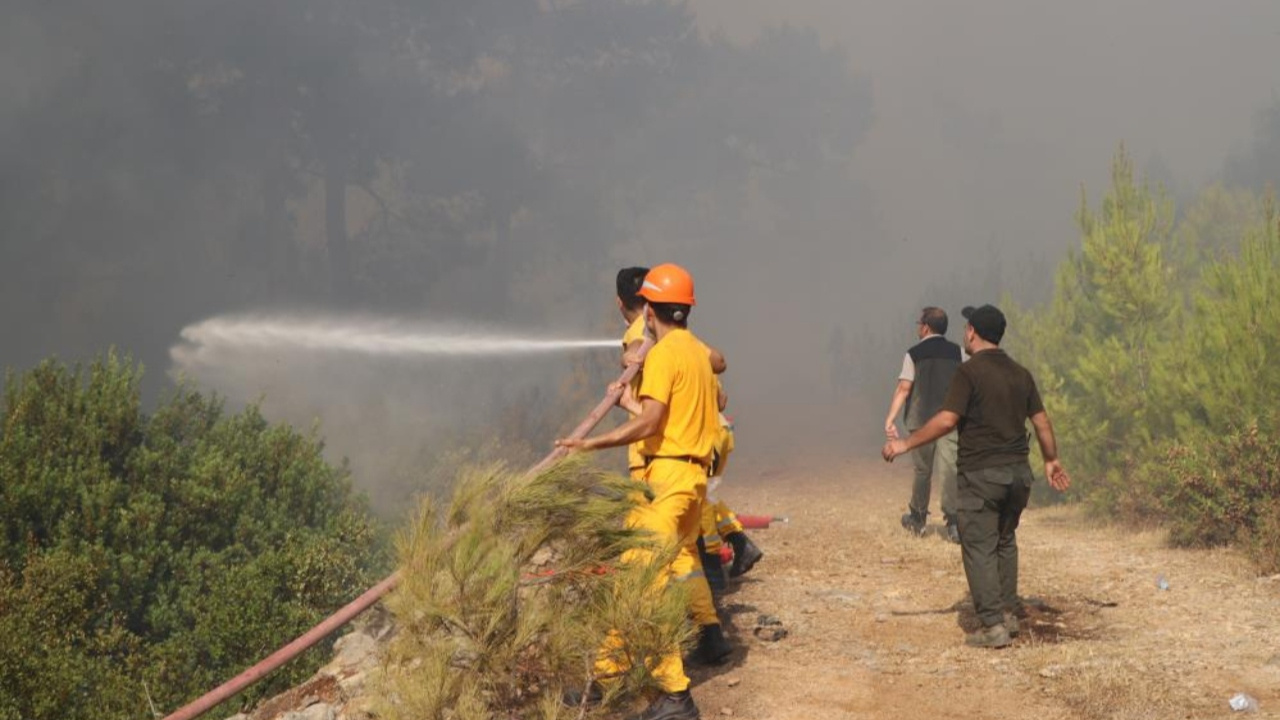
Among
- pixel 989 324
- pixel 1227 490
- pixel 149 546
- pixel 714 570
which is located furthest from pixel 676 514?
pixel 149 546

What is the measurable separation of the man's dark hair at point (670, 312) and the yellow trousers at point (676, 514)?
673 mm

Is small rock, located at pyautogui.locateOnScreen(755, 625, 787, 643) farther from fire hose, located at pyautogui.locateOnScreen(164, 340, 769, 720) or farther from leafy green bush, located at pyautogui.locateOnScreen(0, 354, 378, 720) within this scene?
leafy green bush, located at pyautogui.locateOnScreen(0, 354, 378, 720)

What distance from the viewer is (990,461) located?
6.72 metres

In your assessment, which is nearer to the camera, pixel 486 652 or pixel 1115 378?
pixel 486 652

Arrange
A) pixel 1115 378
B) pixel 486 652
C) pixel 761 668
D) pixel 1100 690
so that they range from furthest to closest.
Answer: pixel 1115 378, pixel 761 668, pixel 1100 690, pixel 486 652

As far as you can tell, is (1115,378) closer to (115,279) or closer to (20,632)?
(20,632)

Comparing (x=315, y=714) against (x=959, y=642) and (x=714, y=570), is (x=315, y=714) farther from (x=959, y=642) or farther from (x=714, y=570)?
(x=959, y=642)

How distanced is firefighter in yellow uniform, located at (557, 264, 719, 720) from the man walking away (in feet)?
5.53

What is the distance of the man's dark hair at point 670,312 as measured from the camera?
5668mm

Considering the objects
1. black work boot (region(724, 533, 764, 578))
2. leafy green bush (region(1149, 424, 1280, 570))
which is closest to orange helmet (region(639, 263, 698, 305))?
black work boot (region(724, 533, 764, 578))

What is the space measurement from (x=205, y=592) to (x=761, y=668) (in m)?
6.53

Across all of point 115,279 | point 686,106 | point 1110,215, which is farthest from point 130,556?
point 686,106

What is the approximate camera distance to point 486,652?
4.77 meters

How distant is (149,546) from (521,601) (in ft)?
23.0
